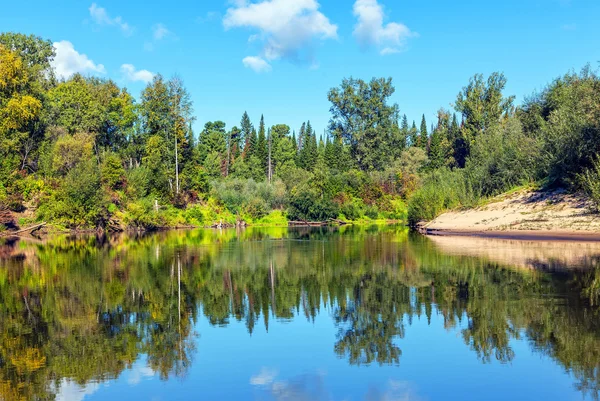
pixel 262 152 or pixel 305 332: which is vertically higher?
pixel 262 152

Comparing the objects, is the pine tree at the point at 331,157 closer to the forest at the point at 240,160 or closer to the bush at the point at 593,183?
the forest at the point at 240,160

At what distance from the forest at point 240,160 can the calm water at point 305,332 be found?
20.1 meters

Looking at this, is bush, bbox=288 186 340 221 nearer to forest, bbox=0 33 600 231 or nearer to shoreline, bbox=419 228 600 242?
forest, bbox=0 33 600 231


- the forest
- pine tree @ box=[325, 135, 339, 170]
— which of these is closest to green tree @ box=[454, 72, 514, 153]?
the forest

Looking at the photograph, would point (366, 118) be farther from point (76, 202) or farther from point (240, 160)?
point (76, 202)

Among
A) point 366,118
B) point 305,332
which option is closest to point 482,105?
point 366,118

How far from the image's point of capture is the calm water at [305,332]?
28.1ft

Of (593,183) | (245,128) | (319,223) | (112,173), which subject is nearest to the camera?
(593,183)

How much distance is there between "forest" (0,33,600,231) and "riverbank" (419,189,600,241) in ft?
A: 4.06

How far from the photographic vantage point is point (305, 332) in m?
12.1

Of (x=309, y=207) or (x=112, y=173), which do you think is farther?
(x=309, y=207)

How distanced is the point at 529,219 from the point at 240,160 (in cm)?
6518

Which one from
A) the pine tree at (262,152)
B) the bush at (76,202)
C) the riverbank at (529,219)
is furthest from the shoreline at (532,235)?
the pine tree at (262,152)

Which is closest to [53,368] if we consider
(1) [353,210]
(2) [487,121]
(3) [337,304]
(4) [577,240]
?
(3) [337,304]
